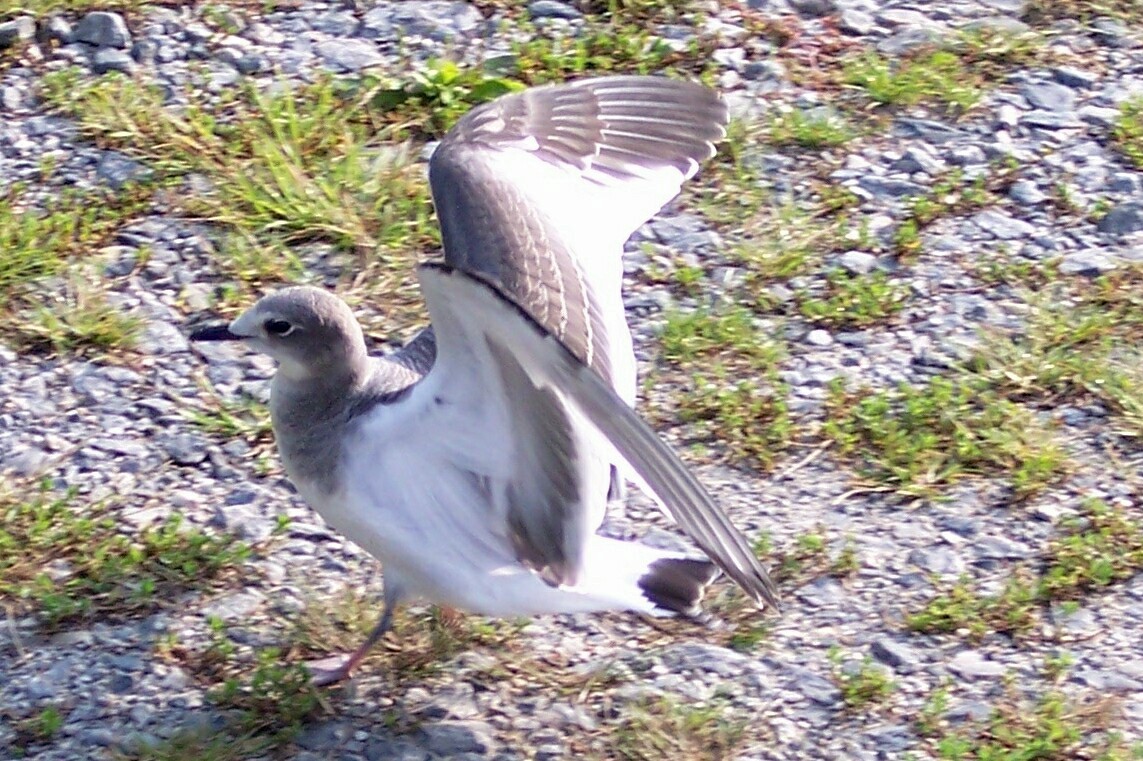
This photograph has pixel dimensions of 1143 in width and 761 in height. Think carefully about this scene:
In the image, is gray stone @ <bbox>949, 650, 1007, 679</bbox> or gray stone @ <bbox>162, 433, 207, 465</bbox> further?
gray stone @ <bbox>162, 433, 207, 465</bbox>

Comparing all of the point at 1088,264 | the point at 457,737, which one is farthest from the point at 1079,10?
the point at 457,737

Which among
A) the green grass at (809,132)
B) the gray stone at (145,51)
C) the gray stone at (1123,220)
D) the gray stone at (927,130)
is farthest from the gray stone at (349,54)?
the gray stone at (1123,220)

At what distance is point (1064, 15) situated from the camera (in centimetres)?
591

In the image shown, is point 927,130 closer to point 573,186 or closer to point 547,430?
point 573,186

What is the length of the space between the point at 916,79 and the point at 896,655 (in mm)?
2294

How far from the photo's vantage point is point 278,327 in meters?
3.84

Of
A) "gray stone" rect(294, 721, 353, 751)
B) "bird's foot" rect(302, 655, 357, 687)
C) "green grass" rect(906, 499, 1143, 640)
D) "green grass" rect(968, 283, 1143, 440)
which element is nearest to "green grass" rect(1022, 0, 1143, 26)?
"green grass" rect(968, 283, 1143, 440)

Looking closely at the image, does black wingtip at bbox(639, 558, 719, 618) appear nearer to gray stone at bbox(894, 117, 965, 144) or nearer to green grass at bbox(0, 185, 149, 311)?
green grass at bbox(0, 185, 149, 311)

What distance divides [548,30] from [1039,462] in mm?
2221

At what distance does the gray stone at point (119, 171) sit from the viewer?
5129 millimetres

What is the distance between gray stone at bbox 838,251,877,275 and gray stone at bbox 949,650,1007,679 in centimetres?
140

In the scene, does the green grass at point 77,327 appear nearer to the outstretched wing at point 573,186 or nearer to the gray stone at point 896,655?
the outstretched wing at point 573,186

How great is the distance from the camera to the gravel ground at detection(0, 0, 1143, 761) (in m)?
3.71

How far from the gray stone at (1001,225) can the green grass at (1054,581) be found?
110 centimetres
